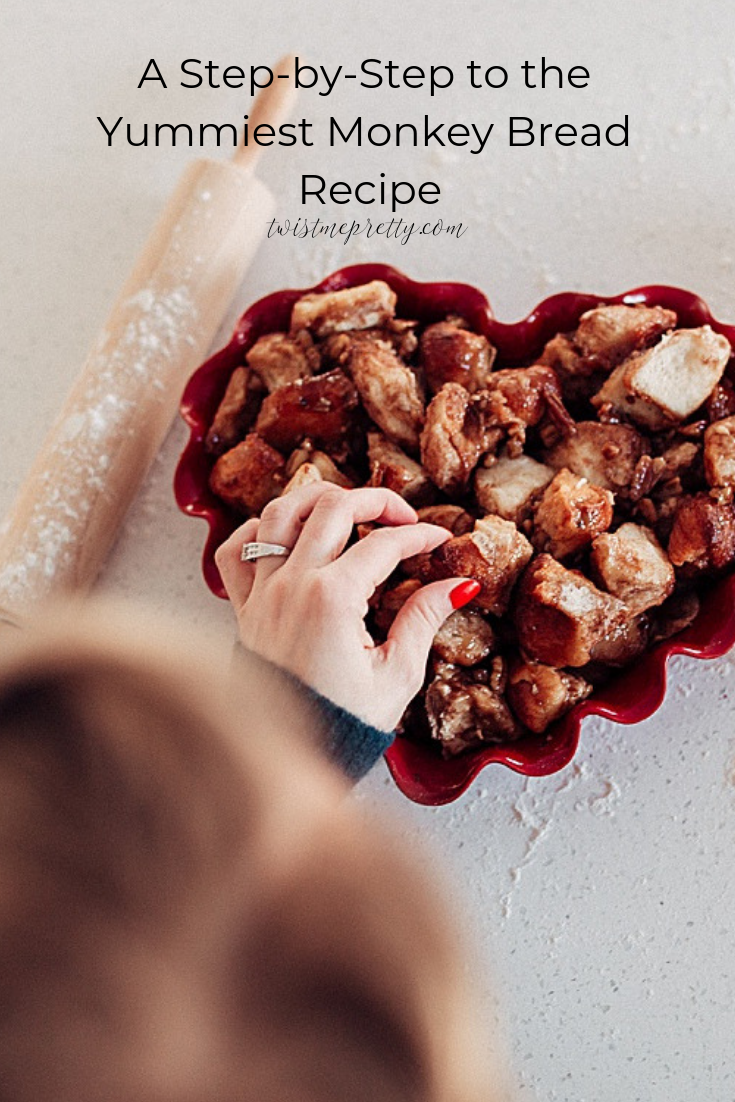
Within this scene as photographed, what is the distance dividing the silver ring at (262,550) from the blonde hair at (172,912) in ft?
1.13

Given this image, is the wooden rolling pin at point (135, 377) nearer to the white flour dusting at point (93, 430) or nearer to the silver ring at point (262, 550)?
the white flour dusting at point (93, 430)

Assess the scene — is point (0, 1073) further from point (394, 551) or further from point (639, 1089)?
point (639, 1089)

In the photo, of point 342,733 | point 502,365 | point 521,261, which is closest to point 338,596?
point 342,733

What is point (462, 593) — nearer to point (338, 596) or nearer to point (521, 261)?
point (338, 596)

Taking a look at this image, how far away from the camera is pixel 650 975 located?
1.10 meters

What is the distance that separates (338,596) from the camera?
2.98 ft

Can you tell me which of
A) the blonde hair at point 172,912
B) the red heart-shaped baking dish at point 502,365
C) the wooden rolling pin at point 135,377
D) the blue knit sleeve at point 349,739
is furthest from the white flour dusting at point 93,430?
the blonde hair at point 172,912

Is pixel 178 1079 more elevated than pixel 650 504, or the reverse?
pixel 650 504

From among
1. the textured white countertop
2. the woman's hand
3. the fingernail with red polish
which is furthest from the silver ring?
the textured white countertop

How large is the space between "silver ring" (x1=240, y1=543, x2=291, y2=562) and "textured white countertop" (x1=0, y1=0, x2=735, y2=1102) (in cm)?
30

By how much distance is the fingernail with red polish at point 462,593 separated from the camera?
39.3 inches

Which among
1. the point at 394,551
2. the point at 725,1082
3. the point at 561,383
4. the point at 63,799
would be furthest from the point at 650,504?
the point at 63,799

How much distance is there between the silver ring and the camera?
0.98 meters

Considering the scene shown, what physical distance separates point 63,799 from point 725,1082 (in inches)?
31.3
